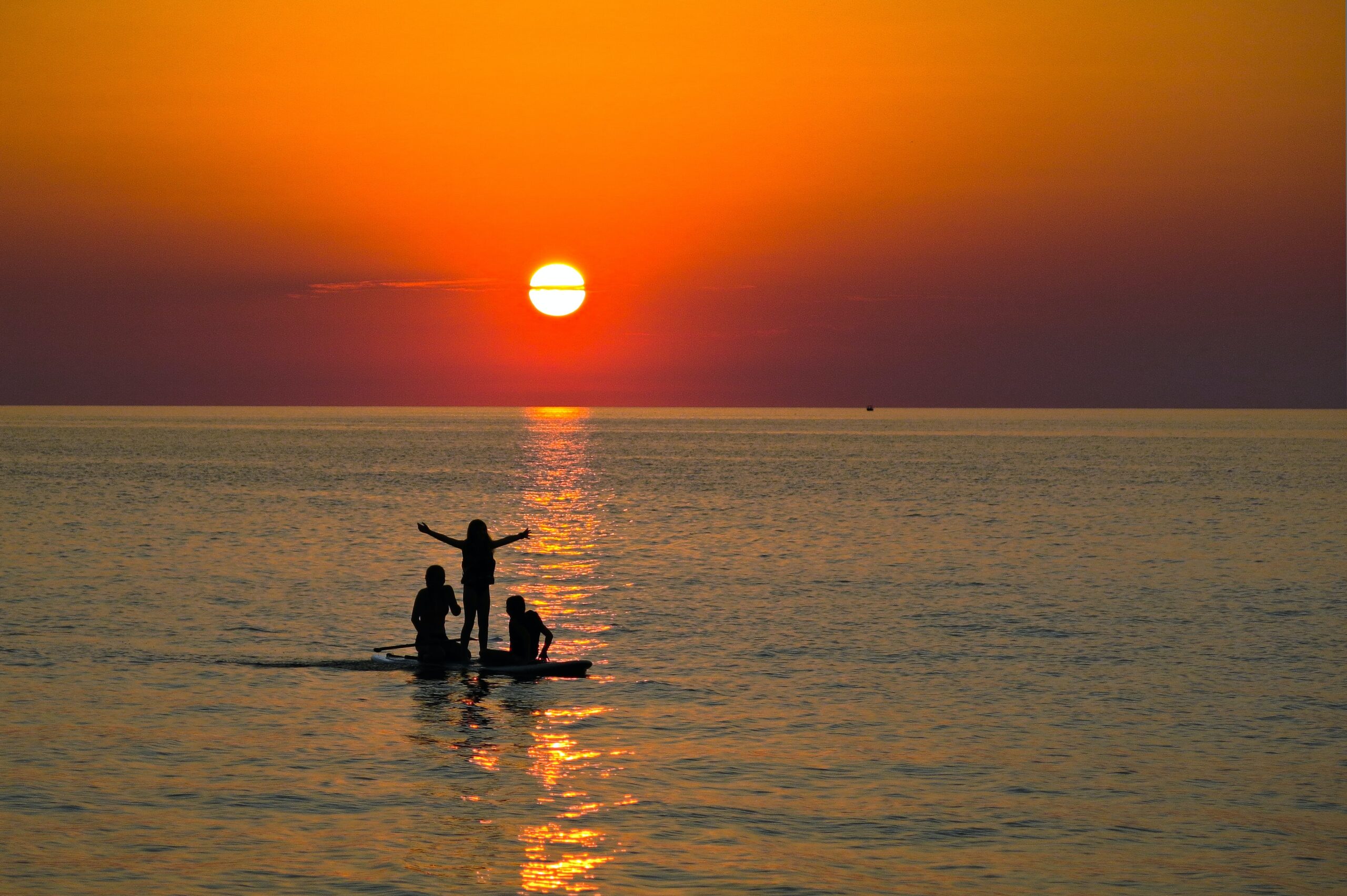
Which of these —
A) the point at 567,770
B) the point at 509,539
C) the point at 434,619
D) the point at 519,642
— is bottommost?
Answer: the point at 567,770

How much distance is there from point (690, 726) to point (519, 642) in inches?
196

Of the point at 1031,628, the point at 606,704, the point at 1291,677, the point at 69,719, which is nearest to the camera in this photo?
the point at 69,719

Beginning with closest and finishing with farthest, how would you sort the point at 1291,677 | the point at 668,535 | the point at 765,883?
the point at 765,883 → the point at 1291,677 → the point at 668,535

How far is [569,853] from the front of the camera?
47.6 feet

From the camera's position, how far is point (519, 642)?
2462 cm

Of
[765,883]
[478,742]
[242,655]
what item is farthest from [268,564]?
[765,883]

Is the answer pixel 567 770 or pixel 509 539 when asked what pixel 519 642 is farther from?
pixel 567 770

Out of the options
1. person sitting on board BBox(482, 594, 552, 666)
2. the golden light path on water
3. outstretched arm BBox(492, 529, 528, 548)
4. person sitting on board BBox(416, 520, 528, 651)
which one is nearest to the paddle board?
person sitting on board BBox(482, 594, 552, 666)

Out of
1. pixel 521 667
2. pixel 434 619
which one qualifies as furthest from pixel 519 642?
pixel 434 619

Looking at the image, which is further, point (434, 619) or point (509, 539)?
point (434, 619)

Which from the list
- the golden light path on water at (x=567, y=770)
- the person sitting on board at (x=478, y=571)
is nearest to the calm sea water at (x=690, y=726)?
the golden light path on water at (x=567, y=770)

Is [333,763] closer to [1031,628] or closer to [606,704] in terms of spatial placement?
[606,704]

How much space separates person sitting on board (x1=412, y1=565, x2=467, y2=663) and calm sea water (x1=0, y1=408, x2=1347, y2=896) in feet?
1.97

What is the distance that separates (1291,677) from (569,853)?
1709 cm
